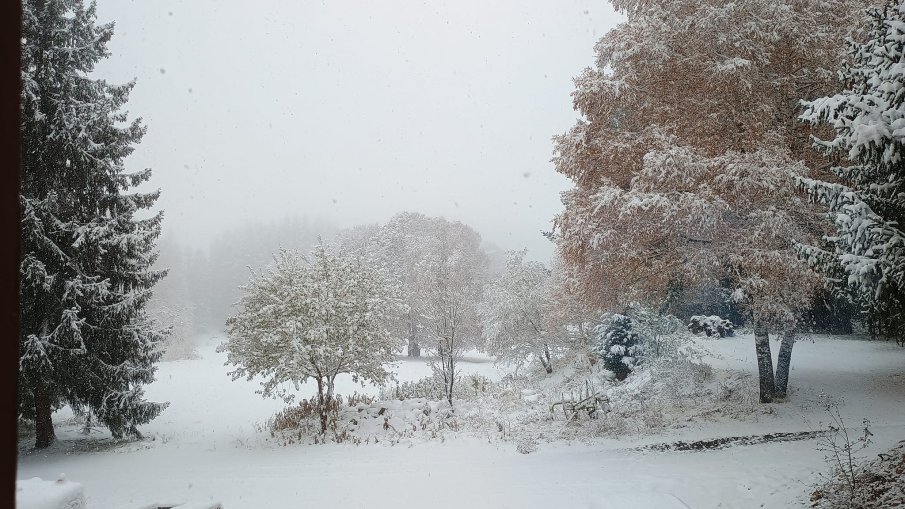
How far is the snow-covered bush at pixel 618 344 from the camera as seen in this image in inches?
699

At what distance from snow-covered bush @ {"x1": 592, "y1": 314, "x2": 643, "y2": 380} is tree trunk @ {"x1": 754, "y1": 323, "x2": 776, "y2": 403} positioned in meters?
5.90

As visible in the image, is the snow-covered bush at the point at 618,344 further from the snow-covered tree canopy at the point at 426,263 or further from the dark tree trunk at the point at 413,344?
the dark tree trunk at the point at 413,344

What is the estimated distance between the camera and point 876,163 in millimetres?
6340

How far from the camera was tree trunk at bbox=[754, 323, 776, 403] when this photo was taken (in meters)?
11.4

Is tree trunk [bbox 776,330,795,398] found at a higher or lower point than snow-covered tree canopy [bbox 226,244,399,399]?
lower

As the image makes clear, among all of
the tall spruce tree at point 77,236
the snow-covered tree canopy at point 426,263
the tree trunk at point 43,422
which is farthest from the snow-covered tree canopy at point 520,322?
the tree trunk at point 43,422

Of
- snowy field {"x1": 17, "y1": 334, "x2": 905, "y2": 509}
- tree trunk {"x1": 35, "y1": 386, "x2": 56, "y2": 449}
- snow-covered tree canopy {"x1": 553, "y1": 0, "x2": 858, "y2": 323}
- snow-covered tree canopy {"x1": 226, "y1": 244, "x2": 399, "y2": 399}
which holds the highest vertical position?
snow-covered tree canopy {"x1": 553, "y1": 0, "x2": 858, "y2": 323}

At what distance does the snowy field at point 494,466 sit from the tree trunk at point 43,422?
0.39 m

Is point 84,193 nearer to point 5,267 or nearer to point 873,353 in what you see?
point 5,267

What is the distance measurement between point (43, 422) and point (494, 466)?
39.9ft

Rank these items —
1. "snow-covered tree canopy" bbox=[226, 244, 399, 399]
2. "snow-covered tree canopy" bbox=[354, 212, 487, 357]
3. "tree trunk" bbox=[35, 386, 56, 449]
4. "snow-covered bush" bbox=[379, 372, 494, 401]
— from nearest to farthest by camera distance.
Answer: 1. "tree trunk" bbox=[35, 386, 56, 449]
2. "snow-covered tree canopy" bbox=[226, 244, 399, 399]
3. "snow-covered bush" bbox=[379, 372, 494, 401]
4. "snow-covered tree canopy" bbox=[354, 212, 487, 357]

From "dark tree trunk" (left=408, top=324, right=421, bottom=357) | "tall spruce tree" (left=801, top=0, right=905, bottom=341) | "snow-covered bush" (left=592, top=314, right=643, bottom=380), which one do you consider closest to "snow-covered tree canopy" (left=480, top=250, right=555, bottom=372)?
"snow-covered bush" (left=592, top=314, right=643, bottom=380)

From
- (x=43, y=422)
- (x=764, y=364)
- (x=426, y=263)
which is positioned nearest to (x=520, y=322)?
(x=426, y=263)

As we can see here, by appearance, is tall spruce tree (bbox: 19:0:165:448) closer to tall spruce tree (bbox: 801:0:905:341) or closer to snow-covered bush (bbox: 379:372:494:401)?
snow-covered bush (bbox: 379:372:494:401)
